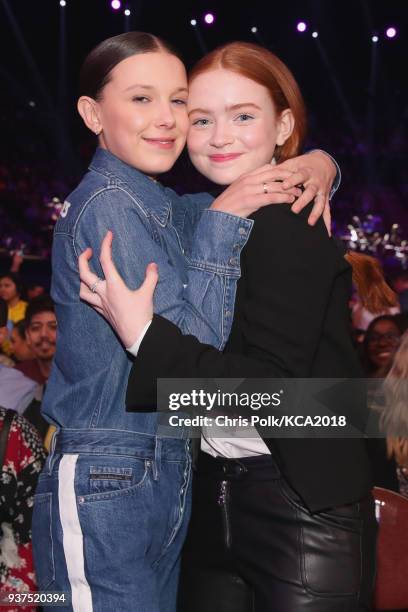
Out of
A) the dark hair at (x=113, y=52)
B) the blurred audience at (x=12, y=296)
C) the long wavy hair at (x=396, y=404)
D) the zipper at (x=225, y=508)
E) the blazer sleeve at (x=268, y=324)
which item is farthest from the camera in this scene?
the blurred audience at (x=12, y=296)

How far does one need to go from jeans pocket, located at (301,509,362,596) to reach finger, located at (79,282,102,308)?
79 cm

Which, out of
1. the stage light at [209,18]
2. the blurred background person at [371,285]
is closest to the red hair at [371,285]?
the blurred background person at [371,285]

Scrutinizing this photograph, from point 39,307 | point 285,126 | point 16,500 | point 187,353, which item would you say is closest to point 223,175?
point 285,126

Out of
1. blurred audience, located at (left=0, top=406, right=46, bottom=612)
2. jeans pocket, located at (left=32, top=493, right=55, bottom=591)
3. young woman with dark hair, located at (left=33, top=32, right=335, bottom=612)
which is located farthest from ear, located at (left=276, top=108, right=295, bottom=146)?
blurred audience, located at (left=0, top=406, right=46, bottom=612)

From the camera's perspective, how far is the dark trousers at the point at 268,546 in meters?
2.20

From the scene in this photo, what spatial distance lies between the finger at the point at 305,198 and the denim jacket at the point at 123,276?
0.15 metres

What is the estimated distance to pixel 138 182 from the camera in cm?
243

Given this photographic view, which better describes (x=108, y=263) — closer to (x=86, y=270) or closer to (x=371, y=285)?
(x=86, y=270)

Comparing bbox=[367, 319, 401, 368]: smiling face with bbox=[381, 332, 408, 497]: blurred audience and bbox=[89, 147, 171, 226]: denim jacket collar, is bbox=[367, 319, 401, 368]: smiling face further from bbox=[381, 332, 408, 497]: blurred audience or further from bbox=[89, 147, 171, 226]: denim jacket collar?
bbox=[89, 147, 171, 226]: denim jacket collar

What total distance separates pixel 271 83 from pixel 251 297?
0.74m

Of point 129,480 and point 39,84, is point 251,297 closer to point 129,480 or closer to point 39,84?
point 129,480

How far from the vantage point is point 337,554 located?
221cm

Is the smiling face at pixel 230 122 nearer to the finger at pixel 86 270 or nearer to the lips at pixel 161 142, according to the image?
the lips at pixel 161 142

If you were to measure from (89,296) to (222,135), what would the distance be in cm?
69
